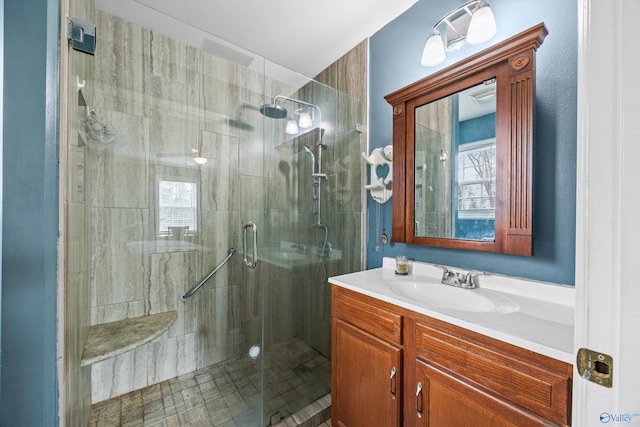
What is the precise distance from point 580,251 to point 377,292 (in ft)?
2.57

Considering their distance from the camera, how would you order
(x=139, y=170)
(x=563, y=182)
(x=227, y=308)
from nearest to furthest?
1. (x=563, y=182)
2. (x=139, y=170)
3. (x=227, y=308)

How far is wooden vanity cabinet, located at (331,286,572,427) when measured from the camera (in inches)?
27.5

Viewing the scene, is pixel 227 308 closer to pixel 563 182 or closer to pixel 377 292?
pixel 377 292

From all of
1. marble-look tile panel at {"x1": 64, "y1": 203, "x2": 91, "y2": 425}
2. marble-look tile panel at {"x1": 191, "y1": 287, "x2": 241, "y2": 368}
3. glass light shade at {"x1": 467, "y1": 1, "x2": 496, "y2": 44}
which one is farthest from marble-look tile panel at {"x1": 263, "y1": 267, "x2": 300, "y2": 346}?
glass light shade at {"x1": 467, "y1": 1, "x2": 496, "y2": 44}

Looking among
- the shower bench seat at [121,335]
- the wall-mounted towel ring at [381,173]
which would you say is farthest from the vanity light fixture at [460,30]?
the shower bench seat at [121,335]

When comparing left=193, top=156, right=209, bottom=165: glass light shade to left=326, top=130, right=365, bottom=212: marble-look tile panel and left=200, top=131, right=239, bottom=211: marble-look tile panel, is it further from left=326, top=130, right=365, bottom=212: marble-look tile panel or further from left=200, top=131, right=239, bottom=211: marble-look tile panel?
left=326, top=130, right=365, bottom=212: marble-look tile panel

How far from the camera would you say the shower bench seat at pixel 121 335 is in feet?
4.24

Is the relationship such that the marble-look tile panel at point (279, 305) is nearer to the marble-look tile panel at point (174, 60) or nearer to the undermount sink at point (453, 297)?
the undermount sink at point (453, 297)

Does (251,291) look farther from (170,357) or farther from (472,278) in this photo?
(472,278)

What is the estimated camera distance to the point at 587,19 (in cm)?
44

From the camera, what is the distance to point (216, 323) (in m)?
1.90

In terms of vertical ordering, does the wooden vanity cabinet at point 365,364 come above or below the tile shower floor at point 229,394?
above

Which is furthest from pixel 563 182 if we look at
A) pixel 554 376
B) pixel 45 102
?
pixel 45 102

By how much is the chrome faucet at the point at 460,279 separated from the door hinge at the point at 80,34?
5.88ft
